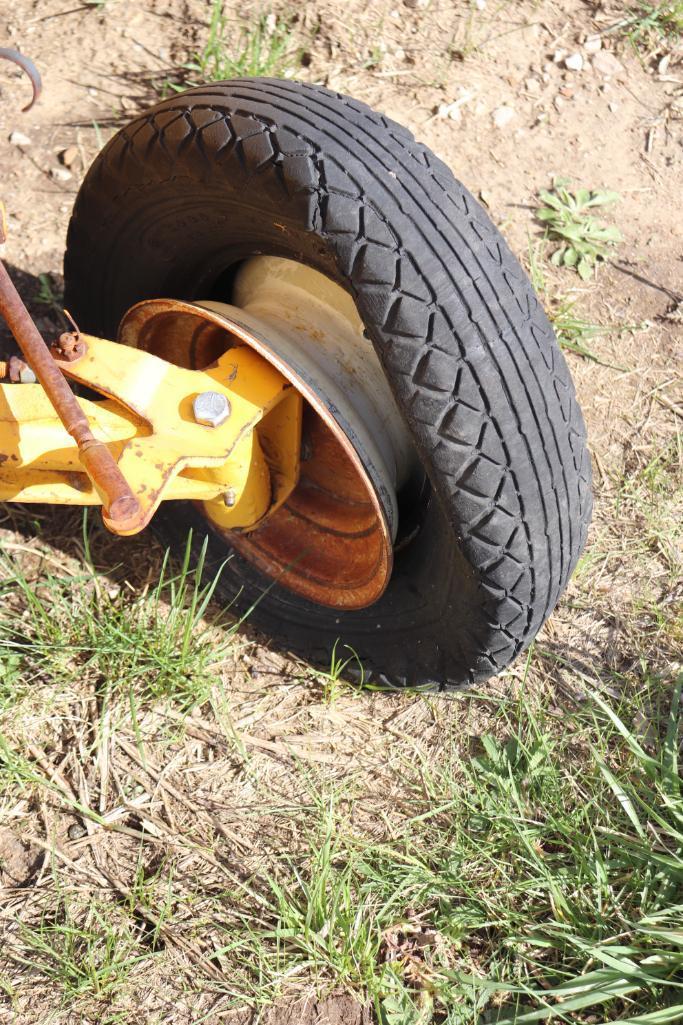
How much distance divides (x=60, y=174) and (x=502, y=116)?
5.03 feet

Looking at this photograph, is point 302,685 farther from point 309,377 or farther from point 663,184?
point 663,184

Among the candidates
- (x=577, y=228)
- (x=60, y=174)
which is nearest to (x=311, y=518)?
(x=577, y=228)

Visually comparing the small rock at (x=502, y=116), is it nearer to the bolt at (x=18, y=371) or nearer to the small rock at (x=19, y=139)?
the small rock at (x=19, y=139)

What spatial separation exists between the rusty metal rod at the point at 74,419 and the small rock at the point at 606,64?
107 inches

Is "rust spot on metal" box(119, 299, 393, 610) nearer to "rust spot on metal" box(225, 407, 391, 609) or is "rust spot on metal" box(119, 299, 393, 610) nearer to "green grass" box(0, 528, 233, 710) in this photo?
"rust spot on metal" box(225, 407, 391, 609)

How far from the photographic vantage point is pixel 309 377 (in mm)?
1892

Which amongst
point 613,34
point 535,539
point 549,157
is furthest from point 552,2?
point 535,539

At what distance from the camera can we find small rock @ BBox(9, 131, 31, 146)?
323 centimetres

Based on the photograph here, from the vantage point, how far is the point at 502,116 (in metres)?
3.42

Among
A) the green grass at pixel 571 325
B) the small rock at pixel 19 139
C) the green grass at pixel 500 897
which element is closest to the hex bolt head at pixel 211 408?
the green grass at pixel 500 897

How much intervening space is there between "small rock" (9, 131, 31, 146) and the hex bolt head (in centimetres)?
183

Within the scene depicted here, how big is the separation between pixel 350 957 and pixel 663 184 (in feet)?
8.79

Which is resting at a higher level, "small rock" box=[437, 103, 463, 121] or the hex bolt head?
"small rock" box=[437, 103, 463, 121]

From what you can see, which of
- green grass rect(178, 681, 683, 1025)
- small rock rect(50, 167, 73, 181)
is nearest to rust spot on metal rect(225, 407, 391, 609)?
green grass rect(178, 681, 683, 1025)
